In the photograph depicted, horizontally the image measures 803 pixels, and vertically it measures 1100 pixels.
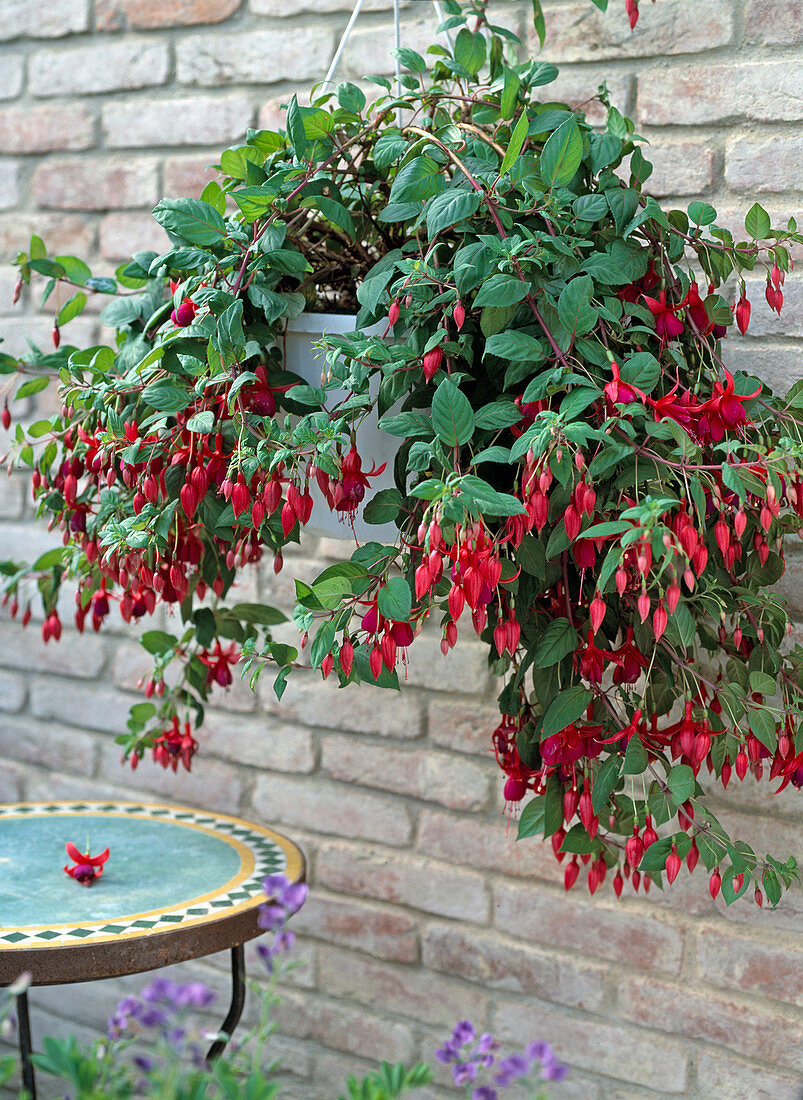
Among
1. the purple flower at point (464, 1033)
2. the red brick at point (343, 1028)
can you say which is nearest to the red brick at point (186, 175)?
the red brick at point (343, 1028)

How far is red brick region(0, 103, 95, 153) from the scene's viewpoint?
1653 millimetres

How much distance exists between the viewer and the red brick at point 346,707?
4.74 ft

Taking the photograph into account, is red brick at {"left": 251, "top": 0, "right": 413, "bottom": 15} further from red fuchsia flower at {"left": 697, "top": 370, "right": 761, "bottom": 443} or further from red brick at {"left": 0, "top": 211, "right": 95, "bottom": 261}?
red fuchsia flower at {"left": 697, "top": 370, "right": 761, "bottom": 443}

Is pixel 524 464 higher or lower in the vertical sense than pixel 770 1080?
higher

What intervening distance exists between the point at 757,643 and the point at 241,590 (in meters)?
0.86

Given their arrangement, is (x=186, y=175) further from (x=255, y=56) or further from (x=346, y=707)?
(x=346, y=707)

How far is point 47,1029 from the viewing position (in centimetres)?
174

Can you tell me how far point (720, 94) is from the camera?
1181 millimetres

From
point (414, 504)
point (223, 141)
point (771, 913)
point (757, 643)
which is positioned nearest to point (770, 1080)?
point (771, 913)

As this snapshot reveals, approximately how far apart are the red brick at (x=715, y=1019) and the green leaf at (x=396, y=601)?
79cm

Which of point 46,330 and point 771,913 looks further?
point 46,330

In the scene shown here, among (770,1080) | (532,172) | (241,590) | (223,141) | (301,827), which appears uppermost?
(223,141)

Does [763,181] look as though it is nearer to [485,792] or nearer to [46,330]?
[485,792]

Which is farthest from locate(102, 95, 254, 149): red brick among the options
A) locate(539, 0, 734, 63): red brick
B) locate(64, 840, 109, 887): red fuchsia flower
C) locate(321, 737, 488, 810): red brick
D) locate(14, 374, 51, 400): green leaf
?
locate(64, 840, 109, 887): red fuchsia flower
